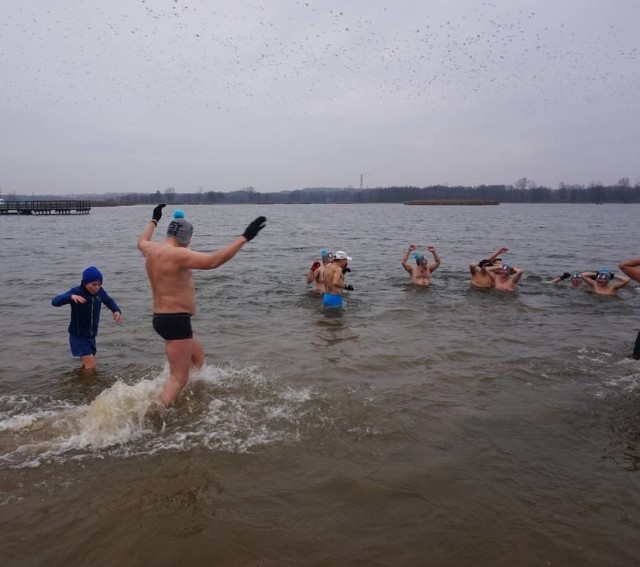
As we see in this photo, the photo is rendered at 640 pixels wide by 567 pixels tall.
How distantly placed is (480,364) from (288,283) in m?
8.40

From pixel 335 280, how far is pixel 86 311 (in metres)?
5.11

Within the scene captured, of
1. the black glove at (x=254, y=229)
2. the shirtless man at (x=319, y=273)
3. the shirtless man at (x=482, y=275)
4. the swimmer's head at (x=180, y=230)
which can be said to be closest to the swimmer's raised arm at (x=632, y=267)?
the black glove at (x=254, y=229)

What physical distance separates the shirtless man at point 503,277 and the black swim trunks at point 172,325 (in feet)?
33.4

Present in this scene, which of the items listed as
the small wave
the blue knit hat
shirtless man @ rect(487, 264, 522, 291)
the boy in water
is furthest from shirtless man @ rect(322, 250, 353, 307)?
the blue knit hat

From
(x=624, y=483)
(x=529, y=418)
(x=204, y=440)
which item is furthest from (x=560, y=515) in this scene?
(x=204, y=440)

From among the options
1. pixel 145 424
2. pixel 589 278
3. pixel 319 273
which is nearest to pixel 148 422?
pixel 145 424

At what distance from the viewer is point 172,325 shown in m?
4.75

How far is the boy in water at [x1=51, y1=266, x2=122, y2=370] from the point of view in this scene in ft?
19.6

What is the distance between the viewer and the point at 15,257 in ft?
67.0

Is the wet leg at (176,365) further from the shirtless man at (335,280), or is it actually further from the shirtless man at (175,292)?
the shirtless man at (335,280)

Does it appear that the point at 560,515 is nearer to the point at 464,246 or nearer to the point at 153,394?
the point at 153,394

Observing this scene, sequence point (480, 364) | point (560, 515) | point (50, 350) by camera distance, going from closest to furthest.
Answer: point (560, 515) < point (480, 364) < point (50, 350)

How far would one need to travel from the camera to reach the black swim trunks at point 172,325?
473 centimetres

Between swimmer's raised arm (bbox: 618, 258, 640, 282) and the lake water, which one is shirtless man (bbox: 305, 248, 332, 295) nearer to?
the lake water
